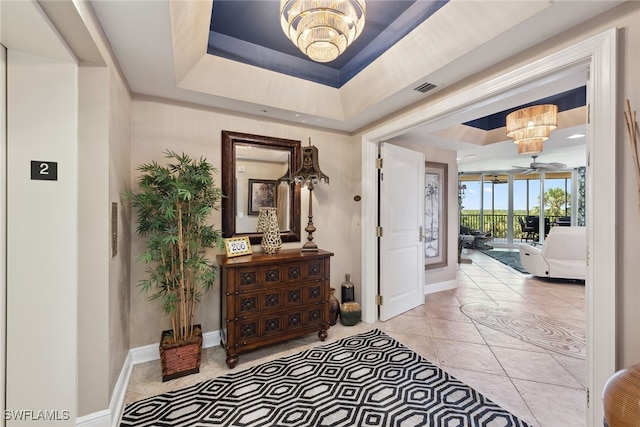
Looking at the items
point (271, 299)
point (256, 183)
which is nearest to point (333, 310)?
point (271, 299)

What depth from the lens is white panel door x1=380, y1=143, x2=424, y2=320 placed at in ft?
10.4

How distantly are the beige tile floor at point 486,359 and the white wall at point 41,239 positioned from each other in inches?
26.0

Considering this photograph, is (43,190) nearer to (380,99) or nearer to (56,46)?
(56,46)

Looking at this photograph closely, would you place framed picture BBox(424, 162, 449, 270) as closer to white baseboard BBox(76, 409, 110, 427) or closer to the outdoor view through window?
white baseboard BBox(76, 409, 110, 427)

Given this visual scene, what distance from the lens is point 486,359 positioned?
234cm

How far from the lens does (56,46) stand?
1324 millimetres

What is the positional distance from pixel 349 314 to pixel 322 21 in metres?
2.78

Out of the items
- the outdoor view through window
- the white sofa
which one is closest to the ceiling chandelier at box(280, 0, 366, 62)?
the white sofa

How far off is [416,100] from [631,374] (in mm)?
2286

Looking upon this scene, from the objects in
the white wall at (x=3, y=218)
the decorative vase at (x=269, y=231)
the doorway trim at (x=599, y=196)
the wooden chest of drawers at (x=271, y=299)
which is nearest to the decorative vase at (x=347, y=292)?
the wooden chest of drawers at (x=271, y=299)

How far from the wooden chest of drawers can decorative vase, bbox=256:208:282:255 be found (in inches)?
6.8

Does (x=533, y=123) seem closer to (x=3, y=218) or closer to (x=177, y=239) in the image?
(x=177, y=239)

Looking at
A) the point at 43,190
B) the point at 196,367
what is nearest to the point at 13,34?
the point at 43,190

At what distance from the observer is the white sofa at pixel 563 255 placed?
14.6 ft
